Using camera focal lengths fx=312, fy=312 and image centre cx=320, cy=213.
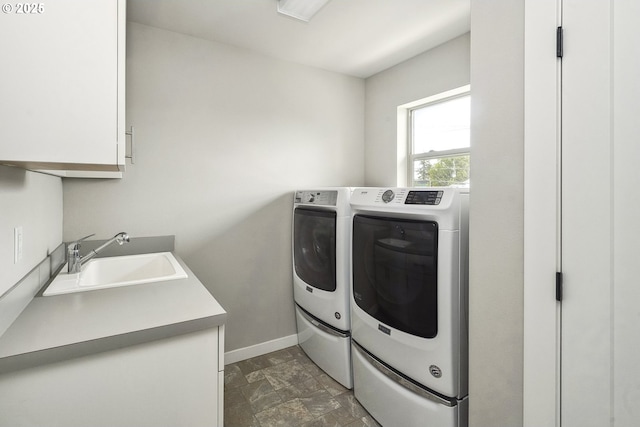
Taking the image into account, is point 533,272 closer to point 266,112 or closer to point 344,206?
point 344,206

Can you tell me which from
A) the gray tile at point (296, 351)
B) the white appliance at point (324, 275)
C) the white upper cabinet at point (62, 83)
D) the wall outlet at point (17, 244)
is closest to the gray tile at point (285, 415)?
the white appliance at point (324, 275)

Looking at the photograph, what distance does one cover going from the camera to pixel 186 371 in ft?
3.52

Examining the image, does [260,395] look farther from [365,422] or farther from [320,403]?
[365,422]

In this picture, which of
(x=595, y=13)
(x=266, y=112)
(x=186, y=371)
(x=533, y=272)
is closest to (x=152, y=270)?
(x=186, y=371)

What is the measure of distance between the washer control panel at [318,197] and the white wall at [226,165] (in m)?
0.23

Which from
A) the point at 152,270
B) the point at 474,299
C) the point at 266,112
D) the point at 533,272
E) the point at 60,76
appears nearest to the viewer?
the point at 60,76

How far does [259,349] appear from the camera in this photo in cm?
262

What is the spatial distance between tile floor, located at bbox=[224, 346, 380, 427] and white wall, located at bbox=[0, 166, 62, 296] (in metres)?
1.35

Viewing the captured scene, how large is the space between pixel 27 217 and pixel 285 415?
166 cm

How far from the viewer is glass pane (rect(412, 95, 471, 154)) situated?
245 cm

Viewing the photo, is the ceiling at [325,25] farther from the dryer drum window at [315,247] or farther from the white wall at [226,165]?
the dryer drum window at [315,247]

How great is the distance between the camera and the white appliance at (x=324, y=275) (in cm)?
208

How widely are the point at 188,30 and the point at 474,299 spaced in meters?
2.48

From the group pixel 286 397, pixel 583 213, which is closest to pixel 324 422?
pixel 286 397
